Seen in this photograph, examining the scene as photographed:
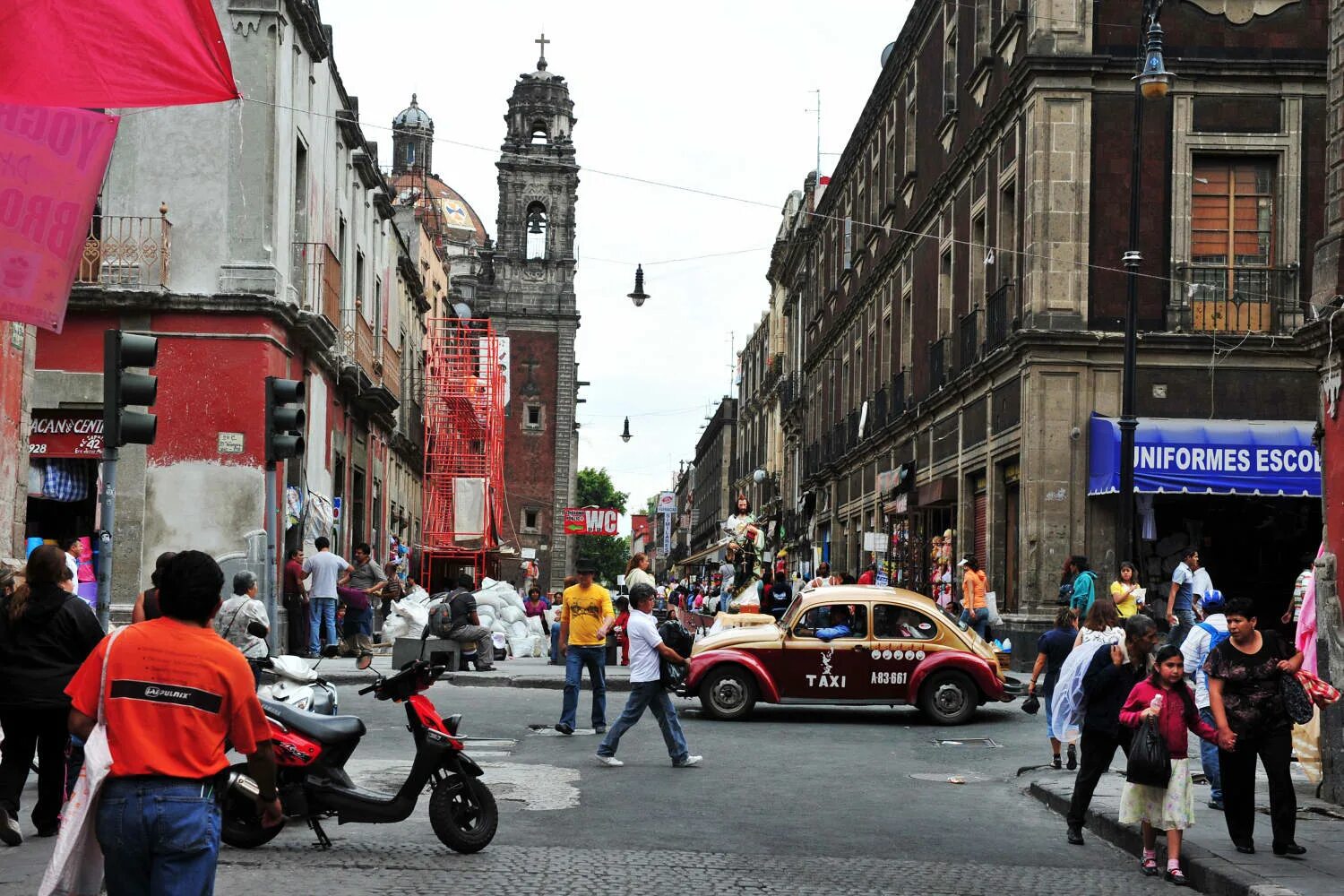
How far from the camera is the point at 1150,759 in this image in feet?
29.8

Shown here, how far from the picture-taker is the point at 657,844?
958cm

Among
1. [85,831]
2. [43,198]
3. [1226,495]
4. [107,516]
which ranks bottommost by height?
[85,831]

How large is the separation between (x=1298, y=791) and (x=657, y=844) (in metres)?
5.53

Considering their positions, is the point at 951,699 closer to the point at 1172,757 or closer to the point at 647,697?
the point at 647,697

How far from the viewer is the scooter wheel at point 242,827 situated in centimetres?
903

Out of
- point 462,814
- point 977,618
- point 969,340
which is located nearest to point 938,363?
point 969,340

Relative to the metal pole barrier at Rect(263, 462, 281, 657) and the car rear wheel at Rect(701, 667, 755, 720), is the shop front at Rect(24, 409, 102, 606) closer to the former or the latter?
the metal pole barrier at Rect(263, 462, 281, 657)

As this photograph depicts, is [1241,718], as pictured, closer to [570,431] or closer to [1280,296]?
[1280,296]

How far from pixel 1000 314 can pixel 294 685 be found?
17.9 meters

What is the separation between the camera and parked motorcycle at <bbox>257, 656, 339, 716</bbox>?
1015 centimetres

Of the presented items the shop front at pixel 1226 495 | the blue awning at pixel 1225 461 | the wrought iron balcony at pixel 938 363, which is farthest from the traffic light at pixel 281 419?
the wrought iron balcony at pixel 938 363

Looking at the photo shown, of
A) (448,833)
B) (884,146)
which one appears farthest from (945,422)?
(448,833)

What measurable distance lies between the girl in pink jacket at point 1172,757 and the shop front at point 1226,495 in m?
14.1

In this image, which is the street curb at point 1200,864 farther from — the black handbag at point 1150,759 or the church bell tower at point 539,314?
the church bell tower at point 539,314
